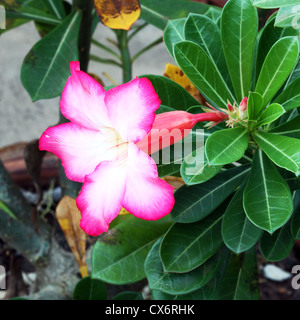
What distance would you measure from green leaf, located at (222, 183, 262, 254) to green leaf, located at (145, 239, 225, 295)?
0.34ft

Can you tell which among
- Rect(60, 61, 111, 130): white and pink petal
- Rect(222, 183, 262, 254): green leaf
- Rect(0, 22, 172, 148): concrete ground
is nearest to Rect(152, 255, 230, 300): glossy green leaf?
Rect(222, 183, 262, 254): green leaf

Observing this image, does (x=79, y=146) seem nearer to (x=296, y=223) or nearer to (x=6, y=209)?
(x=296, y=223)

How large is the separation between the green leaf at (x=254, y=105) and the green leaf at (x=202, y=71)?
83mm

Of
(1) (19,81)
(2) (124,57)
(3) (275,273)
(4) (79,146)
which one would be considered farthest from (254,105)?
(1) (19,81)

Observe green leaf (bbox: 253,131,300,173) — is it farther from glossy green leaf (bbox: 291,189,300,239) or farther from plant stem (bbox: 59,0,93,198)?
plant stem (bbox: 59,0,93,198)

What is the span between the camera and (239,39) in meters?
0.63

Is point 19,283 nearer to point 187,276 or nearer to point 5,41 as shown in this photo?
point 187,276

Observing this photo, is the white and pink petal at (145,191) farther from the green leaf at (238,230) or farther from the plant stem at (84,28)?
the plant stem at (84,28)

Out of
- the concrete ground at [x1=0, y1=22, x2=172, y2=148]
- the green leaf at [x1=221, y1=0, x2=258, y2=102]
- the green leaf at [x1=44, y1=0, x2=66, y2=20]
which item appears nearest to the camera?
the green leaf at [x1=221, y1=0, x2=258, y2=102]

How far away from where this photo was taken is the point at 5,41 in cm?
229

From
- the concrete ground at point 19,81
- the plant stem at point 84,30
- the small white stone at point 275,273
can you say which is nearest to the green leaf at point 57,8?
the plant stem at point 84,30

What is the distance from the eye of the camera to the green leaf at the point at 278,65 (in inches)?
22.1

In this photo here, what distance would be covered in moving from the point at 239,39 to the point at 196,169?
20 cm

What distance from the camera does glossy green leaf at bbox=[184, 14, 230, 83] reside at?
651 mm
